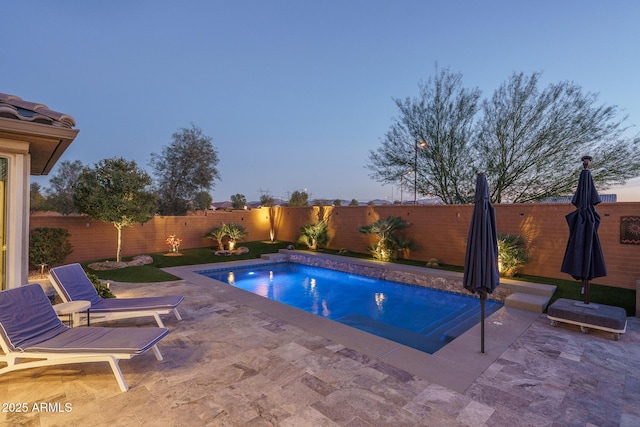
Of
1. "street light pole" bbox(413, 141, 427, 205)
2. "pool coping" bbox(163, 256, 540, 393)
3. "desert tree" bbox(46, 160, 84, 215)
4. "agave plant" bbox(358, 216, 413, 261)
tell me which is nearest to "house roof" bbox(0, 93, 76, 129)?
"pool coping" bbox(163, 256, 540, 393)

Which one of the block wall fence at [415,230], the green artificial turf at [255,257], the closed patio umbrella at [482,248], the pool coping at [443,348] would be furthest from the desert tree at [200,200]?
the closed patio umbrella at [482,248]

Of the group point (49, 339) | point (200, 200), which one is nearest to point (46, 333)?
point (49, 339)

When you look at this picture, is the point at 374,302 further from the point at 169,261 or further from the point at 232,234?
the point at 232,234

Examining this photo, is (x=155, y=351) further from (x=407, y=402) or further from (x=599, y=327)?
(x=599, y=327)

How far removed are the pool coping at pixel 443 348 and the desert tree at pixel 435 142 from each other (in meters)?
8.02

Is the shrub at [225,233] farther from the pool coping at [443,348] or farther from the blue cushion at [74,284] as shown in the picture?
the blue cushion at [74,284]

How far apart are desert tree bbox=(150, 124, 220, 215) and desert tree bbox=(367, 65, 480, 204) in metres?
11.1

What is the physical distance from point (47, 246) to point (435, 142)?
14789 mm

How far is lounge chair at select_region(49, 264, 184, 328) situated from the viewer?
4.72 meters

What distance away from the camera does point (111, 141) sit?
4856 centimetres

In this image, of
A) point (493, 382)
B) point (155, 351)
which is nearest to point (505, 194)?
point (493, 382)

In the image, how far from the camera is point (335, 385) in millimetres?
3281

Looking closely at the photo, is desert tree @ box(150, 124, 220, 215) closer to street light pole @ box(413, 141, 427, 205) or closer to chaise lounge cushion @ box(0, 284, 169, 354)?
street light pole @ box(413, 141, 427, 205)

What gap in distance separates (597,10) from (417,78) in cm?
601
